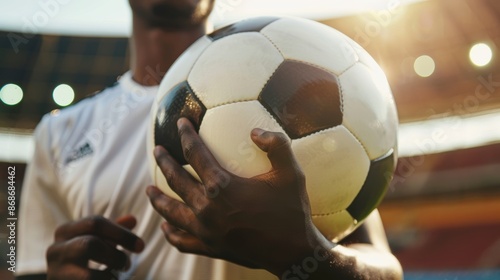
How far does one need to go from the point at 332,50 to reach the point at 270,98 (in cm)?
22

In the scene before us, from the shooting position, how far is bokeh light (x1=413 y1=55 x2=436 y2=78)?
1386cm

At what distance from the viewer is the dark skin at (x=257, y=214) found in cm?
97

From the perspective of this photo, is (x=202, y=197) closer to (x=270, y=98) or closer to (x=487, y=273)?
(x=270, y=98)

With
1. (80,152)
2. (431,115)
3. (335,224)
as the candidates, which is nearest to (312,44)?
(335,224)

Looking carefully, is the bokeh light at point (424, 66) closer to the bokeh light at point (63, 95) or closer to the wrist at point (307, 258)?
the bokeh light at point (63, 95)

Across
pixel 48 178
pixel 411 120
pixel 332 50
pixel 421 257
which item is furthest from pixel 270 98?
pixel 411 120

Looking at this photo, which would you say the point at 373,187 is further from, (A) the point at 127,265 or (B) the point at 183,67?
(A) the point at 127,265

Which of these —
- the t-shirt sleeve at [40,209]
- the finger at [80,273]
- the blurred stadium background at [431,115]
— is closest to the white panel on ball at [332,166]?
the finger at [80,273]

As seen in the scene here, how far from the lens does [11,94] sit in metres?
16.3

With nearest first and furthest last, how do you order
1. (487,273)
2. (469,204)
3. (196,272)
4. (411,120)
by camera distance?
(196,272) < (487,273) < (469,204) < (411,120)

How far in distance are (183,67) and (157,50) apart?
0.81m

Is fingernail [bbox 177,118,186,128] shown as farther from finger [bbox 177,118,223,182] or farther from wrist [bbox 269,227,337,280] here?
wrist [bbox 269,227,337,280]

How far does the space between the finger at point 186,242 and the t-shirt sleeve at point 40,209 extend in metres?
0.86

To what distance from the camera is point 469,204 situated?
12.0m
